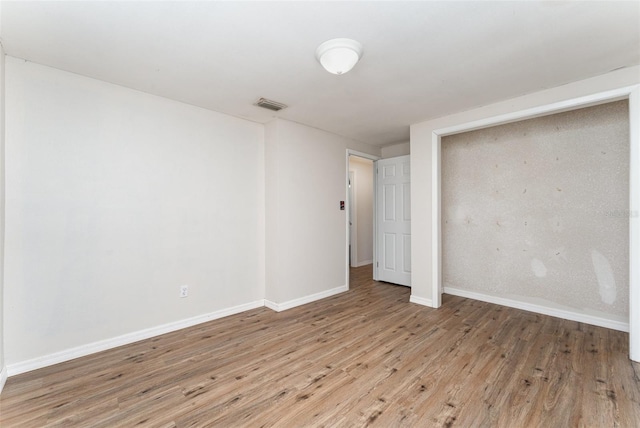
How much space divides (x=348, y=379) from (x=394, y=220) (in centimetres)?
296

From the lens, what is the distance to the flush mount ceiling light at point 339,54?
1.93 meters

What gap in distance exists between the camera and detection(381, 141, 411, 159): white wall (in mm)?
4824

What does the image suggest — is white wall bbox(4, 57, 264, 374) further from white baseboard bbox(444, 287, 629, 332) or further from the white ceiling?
white baseboard bbox(444, 287, 629, 332)

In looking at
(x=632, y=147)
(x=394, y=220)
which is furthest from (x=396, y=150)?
(x=632, y=147)

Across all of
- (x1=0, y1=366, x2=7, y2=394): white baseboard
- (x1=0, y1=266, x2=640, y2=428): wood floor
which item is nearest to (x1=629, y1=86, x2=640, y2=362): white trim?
(x1=0, y1=266, x2=640, y2=428): wood floor

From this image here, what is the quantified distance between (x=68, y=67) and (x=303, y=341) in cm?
311

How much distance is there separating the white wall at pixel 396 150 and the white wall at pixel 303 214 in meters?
1.10

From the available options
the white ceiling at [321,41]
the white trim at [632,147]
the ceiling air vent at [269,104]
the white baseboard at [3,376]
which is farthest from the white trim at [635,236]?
the white baseboard at [3,376]

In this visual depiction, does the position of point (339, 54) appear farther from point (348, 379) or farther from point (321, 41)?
point (348, 379)

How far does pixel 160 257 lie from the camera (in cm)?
285

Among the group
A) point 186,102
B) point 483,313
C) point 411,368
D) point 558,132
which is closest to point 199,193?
point 186,102

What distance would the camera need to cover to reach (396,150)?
16.3ft

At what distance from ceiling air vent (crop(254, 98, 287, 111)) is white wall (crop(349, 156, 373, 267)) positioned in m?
3.10

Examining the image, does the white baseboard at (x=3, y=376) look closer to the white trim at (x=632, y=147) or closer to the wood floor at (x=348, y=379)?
the wood floor at (x=348, y=379)
